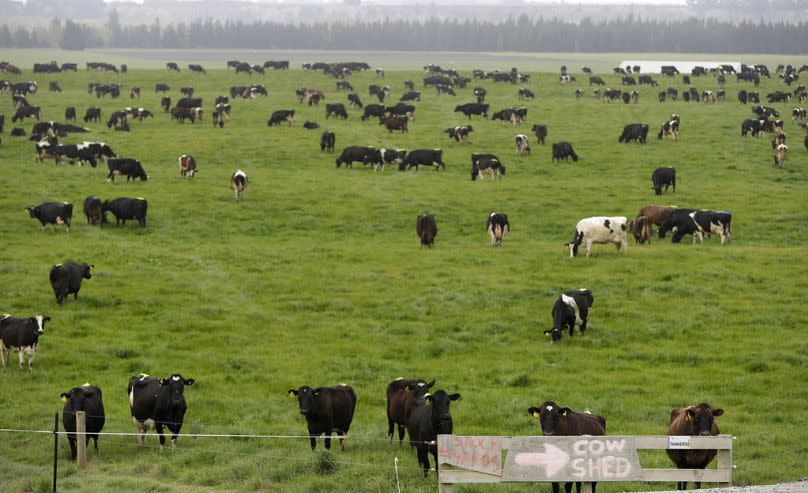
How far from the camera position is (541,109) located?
73688 mm

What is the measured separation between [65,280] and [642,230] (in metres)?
19.6

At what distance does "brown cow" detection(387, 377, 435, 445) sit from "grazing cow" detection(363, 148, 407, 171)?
34.5 metres

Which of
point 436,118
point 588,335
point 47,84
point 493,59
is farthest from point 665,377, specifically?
point 493,59

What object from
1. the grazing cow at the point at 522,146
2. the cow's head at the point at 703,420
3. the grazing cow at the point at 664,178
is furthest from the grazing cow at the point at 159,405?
the grazing cow at the point at 522,146

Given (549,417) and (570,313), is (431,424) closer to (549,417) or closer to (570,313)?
(549,417)

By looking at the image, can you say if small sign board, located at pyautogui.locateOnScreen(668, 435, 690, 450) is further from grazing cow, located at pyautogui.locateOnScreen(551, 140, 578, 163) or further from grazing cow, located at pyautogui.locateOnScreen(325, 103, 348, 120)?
grazing cow, located at pyautogui.locateOnScreen(325, 103, 348, 120)

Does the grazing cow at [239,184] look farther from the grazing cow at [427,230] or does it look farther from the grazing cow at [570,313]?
the grazing cow at [570,313]

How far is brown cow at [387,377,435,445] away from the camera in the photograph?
18.0m

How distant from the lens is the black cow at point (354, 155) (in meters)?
52.8

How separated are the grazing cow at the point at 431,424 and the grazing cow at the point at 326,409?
5.00 feet

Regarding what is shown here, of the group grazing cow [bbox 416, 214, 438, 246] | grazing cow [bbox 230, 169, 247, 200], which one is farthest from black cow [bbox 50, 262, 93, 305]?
grazing cow [bbox 230, 169, 247, 200]

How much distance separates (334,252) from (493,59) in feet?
457

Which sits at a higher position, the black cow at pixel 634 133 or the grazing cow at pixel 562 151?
the black cow at pixel 634 133

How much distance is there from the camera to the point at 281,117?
2621 inches
